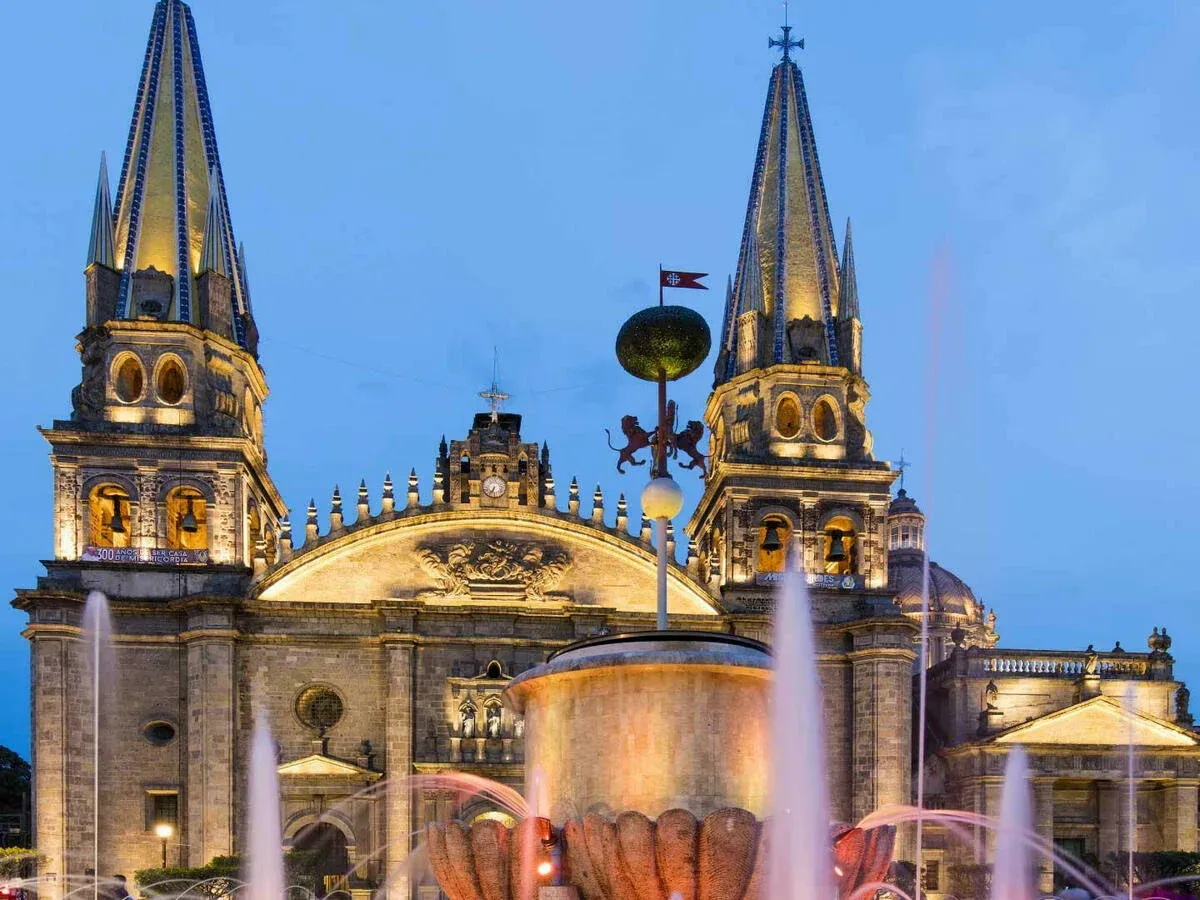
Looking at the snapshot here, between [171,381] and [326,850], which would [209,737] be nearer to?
[326,850]

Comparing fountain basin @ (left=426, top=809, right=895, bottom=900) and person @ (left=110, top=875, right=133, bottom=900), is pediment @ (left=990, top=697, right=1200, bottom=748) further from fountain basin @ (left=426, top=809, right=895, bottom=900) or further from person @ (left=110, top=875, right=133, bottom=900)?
fountain basin @ (left=426, top=809, right=895, bottom=900)

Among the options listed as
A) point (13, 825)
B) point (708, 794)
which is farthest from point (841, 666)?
point (13, 825)

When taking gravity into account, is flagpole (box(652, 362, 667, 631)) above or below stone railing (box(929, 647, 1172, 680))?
above

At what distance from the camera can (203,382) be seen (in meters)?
44.5

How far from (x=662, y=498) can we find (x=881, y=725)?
89.9 ft

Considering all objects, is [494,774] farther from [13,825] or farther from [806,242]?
[13,825]

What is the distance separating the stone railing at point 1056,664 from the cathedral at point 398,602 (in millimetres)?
108

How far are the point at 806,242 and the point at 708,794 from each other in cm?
3512

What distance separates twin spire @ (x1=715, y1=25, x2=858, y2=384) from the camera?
156ft

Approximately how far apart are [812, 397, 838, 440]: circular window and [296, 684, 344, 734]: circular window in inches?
632

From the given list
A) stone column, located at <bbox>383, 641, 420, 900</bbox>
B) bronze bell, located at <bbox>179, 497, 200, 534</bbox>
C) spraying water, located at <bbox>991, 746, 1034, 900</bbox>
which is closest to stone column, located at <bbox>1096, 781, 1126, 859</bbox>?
stone column, located at <bbox>383, 641, 420, 900</bbox>

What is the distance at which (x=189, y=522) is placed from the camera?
43906mm

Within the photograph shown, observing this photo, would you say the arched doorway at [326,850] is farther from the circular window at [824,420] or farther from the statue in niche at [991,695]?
the statue in niche at [991,695]

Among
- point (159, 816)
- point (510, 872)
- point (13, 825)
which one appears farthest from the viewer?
point (13, 825)
